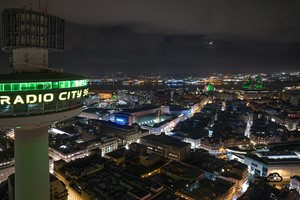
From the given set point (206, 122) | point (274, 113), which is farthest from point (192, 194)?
point (274, 113)

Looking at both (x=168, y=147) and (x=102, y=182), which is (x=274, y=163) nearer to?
(x=168, y=147)

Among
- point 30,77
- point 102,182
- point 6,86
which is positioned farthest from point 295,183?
point 6,86

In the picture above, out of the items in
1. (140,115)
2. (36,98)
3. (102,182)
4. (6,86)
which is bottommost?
(102,182)

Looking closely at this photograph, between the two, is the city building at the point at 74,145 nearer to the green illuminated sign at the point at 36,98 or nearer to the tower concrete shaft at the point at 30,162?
the tower concrete shaft at the point at 30,162

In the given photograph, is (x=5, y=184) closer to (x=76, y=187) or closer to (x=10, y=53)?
(x=76, y=187)

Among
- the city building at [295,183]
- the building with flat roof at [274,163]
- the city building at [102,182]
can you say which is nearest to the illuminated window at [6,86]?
the city building at [102,182]

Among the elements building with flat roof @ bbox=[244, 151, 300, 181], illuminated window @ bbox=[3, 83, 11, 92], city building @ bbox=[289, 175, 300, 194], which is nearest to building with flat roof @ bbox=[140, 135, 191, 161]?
building with flat roof @ bbox=[244, 151, 300, 181]

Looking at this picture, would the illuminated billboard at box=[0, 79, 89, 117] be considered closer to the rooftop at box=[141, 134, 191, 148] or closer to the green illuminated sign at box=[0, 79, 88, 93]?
the green illuminated sign at box=[0, 79, 88, 93]
